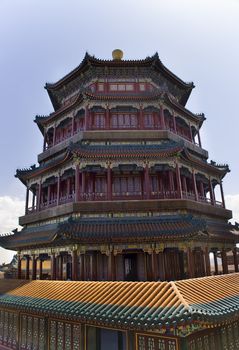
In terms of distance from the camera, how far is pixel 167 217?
1708cm

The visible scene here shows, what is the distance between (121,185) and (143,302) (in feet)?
35.7

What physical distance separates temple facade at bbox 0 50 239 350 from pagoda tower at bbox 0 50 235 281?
0.07m

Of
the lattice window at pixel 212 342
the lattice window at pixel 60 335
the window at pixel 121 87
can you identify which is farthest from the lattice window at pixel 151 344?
the window at pixel 121 87

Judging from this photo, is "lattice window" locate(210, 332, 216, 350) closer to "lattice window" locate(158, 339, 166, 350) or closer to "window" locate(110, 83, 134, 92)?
"lattice window" locate(158, 339, 166, 350)

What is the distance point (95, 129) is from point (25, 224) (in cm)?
855

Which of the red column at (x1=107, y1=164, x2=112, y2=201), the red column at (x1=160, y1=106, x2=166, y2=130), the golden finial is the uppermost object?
the golden finial

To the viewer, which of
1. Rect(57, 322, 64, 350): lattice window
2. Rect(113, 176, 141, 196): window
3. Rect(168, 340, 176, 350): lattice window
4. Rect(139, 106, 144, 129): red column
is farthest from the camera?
Rect(139, 106, 144, 129): red column

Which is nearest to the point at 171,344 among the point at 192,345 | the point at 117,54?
the point at 192,345

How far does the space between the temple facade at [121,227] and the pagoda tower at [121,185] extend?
73 millimetres

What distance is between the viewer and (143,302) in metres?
9.19

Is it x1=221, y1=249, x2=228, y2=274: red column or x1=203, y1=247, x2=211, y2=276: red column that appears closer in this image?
x1=203, y1=247, x2=211, y2=276: red column

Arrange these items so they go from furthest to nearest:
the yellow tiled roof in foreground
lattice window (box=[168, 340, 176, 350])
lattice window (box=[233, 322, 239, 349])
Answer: lattice window (box=[233, 322, 239, 349]) < lattice window (box=[168, 340, 176, 350]) < the yellow tiled roof in foreground

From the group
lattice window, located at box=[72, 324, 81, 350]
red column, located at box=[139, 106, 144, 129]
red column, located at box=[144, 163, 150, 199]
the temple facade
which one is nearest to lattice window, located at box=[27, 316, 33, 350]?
the temple facade

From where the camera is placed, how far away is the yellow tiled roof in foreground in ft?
26.1
